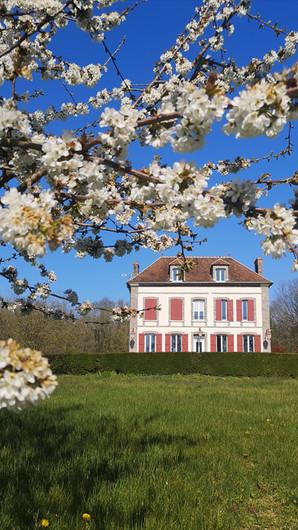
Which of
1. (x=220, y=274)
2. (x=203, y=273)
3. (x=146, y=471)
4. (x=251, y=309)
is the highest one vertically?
(x=203, y=273)

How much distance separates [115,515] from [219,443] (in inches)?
94.8

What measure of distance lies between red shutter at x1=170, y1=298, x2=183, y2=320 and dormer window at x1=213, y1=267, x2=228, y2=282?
3.15m

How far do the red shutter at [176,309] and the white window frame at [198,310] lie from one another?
0.95 meters

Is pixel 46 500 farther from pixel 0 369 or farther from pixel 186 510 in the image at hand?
pixel 0 369

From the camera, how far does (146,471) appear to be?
4.07 meters

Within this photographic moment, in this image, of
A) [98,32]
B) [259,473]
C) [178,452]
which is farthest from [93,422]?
[98,32]

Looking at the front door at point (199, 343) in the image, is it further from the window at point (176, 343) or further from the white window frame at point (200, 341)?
the window at point (176, 343)

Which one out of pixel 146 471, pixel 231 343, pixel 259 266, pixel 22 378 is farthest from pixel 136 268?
pixel 22 378

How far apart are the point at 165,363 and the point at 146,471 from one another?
2121 cm

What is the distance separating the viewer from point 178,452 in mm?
4840

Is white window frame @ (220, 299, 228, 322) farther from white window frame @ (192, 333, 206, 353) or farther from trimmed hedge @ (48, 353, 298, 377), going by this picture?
trimmed hedge @ (48, 353, 298, 377)

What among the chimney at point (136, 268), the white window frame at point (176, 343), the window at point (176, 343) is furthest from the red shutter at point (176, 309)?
the chimney at point (136, 268)

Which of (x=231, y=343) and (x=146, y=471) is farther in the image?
(x=231, y=343)

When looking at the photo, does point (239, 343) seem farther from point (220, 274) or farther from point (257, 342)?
point (220, 274)
